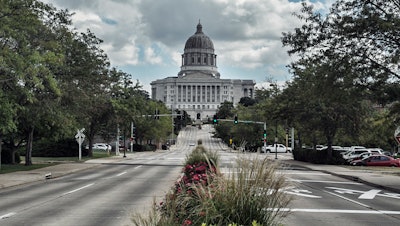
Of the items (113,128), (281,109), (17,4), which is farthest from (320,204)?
(113,128)

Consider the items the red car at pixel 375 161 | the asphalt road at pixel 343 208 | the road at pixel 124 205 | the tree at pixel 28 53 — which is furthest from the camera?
the red car at pixel 375 161

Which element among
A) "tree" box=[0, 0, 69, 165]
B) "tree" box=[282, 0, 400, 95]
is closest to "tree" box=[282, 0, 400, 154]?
"tree" box=[282, 0, 400, 95]

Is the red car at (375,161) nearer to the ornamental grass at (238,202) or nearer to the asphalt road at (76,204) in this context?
the asphalt road at (76,204)

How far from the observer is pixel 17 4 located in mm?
20922

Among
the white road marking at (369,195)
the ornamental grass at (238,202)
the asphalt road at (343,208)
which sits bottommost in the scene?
the white road marking at (369,195)

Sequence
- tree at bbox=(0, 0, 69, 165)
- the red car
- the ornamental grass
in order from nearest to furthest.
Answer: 1. the ornamental grass
2. tree at bbox=(0, 0, 69, 165)
3. the red car

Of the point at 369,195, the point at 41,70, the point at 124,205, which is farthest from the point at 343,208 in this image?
the point at 41,70

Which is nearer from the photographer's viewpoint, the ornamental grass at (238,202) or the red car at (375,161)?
the ornamental grass at (238,202)

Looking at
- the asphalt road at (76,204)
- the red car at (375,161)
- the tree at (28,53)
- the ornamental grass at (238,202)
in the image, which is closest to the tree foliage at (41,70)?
the tree at (28,53)

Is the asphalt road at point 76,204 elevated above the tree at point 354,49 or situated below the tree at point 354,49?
below

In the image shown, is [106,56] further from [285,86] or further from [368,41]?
[368,41]

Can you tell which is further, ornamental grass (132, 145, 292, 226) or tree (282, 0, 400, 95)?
tree (282, 0, 400, 95)

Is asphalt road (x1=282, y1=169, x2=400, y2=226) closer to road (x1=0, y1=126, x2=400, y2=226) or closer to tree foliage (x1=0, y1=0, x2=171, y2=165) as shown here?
road (x1=0, y1=126, x2=400, y2=226)

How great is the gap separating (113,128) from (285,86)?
22318 mm
